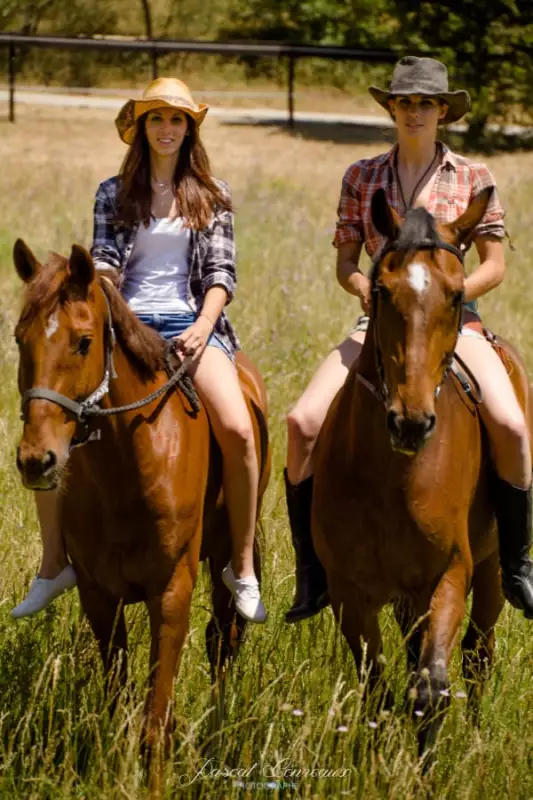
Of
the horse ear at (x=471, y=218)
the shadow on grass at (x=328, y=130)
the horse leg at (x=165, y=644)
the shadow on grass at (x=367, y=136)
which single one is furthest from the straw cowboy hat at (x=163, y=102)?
the shadow on grass at (x=328, y=130)

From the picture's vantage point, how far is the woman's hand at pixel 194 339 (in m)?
5.32

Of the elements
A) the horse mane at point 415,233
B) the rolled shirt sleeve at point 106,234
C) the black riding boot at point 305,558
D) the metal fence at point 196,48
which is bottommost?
the metal fence at point 196,48

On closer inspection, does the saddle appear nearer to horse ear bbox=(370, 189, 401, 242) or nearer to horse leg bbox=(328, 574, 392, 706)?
horse ear bbox=(370, 189, 401, 242)

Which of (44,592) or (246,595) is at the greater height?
(44,592)

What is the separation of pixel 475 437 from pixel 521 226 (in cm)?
1094

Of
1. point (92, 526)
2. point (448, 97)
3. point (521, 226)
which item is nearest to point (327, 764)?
point (92, 526)

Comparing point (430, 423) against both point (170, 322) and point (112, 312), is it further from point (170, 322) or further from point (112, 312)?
point (170, 322)

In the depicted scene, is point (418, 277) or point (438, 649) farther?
point (438, 649)

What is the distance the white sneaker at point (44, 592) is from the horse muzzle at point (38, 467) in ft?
4.09

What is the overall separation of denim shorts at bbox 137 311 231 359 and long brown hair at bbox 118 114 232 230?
0.39 m

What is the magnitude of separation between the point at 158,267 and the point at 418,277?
1561 mm

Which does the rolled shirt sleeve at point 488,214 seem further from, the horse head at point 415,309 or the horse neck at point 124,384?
the horse neck at point 124,384

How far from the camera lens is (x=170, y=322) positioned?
558 cm

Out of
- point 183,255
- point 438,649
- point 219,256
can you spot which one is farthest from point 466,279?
point 438,649
